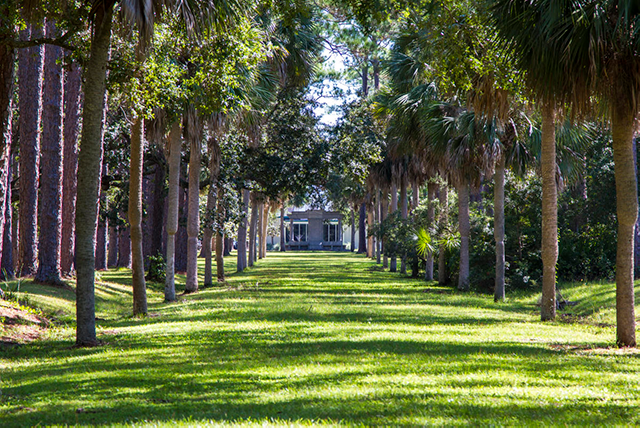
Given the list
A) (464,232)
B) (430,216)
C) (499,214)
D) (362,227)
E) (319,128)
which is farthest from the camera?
(362,227)

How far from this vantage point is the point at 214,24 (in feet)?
36.1

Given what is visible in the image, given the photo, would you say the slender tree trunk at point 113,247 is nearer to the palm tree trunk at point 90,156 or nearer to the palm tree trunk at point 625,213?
the palm tree trunk at point 90,156

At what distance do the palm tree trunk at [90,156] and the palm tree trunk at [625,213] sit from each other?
8005 mm

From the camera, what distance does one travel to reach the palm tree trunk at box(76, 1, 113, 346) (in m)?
10.2

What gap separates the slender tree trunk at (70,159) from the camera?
20.6m

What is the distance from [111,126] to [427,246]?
12.2 meters

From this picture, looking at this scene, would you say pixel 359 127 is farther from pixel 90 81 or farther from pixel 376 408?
pixel 376 408

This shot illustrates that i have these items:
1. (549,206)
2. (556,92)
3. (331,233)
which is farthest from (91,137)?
(331,233)

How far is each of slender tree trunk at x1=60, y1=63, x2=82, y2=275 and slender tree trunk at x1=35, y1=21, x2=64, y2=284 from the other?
1875 mm

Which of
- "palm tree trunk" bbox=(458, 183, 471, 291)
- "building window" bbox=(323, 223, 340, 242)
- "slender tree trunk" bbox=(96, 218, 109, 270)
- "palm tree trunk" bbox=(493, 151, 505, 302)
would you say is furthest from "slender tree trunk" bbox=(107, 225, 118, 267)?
"building window" bbox=(323, 223, 340, 242)

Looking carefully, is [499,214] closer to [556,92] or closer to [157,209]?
[556,92]

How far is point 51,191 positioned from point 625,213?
1442 cm

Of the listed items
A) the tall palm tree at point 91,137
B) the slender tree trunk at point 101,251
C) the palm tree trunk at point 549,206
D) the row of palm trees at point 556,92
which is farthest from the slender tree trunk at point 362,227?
the tall palm tree at point 91,137

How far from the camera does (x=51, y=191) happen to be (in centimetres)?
1798
